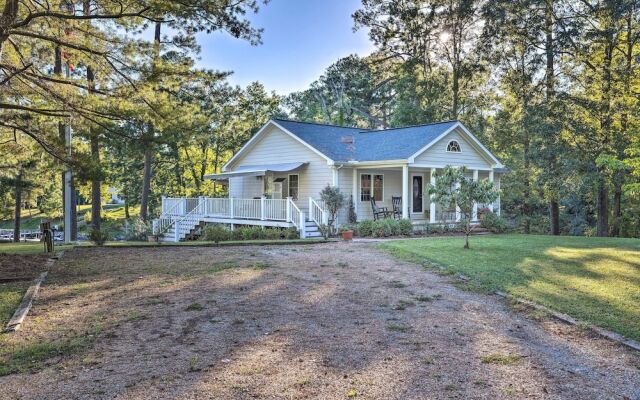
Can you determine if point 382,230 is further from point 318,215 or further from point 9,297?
point 9,297

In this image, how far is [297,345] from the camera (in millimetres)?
4469

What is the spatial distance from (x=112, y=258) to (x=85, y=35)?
476 centimetres

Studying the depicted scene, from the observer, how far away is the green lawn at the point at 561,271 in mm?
5852

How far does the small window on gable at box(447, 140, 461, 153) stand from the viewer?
776 inches

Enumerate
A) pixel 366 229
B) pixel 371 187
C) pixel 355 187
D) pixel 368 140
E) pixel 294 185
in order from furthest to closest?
pixel 368 140 → pixel 294 185 → pixel 371 187 → pixel 355 187 → pixel 366 229

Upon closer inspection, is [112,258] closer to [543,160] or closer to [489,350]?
[489,350]

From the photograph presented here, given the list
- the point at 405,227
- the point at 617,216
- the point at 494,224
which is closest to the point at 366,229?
the point at 405,227

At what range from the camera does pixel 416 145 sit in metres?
18.5

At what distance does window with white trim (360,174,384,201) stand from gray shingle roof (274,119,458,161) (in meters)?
1.03

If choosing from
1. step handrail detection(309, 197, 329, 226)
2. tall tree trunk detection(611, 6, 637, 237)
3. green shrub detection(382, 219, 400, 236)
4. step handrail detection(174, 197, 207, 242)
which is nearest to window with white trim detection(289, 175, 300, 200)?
step handrail detection(309, 197, 329, 226)

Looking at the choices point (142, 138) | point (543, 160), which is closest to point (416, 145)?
point (543, 160)

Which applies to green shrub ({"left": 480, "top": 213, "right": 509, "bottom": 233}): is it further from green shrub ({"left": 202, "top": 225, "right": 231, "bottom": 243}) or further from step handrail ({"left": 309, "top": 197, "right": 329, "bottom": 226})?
green shrub ({"left": 202, "top": 225, "right": 231, "bottom": 243})

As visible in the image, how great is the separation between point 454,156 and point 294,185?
6912 mm

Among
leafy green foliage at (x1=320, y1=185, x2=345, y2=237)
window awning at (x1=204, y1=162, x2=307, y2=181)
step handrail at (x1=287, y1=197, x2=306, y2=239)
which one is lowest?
step handrail at (x1=287, y1=197, x2=306, y2=239)
